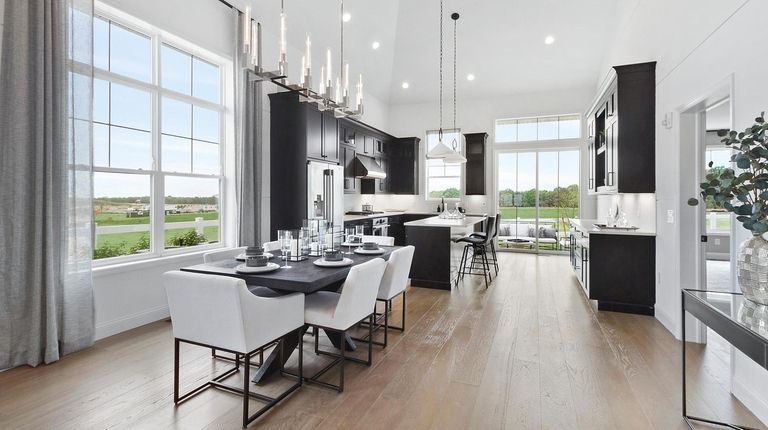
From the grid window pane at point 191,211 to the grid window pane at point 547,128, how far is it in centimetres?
688

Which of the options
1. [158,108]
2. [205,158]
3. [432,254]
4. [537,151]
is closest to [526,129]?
[537,151]

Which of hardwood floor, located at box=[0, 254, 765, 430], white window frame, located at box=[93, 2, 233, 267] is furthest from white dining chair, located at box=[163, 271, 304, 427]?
white window frame, located at box=[93, 2, 233, 267]

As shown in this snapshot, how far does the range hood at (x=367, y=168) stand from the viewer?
713 cm

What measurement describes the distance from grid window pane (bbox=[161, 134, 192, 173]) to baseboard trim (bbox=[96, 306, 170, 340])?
5.04ft

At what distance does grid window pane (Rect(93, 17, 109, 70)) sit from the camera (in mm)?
3398

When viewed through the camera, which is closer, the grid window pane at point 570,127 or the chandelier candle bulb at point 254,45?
the chandelier candle bulb at point 254,45

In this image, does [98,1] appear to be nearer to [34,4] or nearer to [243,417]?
[34,4]

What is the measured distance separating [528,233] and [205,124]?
691 cm

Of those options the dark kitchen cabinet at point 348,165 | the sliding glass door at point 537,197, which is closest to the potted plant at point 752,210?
the dark kitchen cabinet at point 348,165

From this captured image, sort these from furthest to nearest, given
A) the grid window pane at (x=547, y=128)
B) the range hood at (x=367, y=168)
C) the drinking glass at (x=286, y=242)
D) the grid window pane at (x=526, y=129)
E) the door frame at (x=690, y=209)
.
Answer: the grid window pane at (x=526, y=129) < the grid window pane at (x=547, y=128) < the range hood at (x=367, y=168) < the door frame at (x=690, y=209) < the drinking glass at (x=286, y=242)

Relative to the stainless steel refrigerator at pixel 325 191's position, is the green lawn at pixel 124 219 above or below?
below

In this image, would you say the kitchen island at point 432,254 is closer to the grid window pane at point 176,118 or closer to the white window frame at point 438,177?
the grid window pane at point 176,118

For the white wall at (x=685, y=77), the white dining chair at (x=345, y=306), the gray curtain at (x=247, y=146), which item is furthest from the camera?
the gray curtain at (x=247, y=146)

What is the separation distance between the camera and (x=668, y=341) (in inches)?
131
